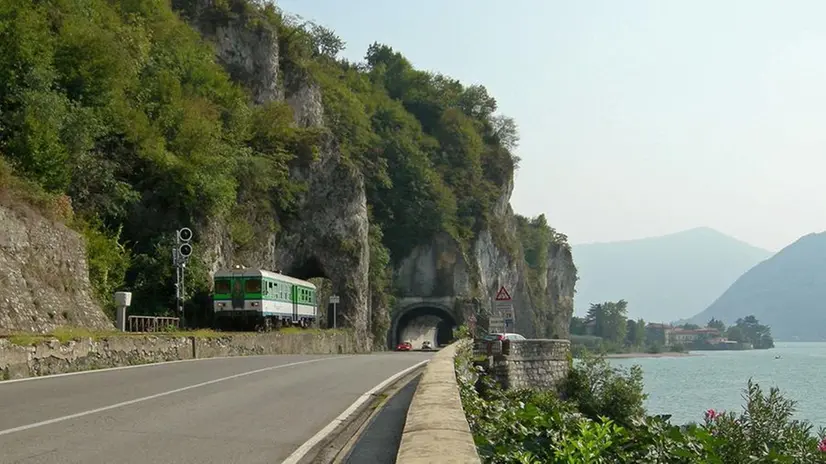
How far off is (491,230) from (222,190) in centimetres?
5723

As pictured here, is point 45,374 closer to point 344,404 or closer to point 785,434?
point 344,404

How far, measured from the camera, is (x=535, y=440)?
7336 mm

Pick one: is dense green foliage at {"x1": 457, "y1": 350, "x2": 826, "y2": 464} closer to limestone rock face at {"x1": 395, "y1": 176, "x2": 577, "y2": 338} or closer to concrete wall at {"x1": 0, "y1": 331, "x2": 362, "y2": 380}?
concrete wall at {"x1": 0, "y1": 331, "x2": 362, "y2": 380}

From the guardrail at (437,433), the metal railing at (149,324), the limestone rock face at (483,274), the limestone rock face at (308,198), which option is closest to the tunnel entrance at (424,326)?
Result: the limestone rock face at (483,274)

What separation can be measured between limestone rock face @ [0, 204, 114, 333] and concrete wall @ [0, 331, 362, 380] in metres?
4.37

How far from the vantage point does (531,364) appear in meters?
37.6

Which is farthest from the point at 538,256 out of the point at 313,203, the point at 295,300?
the point at 295,300

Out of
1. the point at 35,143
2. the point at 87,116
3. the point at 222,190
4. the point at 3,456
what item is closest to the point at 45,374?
the point at 3,456

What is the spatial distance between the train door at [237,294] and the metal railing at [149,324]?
3.19m

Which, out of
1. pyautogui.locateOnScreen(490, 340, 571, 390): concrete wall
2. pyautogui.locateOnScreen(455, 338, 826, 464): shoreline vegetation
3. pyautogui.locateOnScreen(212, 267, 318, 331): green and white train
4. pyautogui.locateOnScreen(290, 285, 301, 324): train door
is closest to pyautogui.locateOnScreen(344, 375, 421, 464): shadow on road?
pyautogui.locateOnScreen(455, 338, 826, 464): shoreline vegetation

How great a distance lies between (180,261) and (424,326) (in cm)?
7367

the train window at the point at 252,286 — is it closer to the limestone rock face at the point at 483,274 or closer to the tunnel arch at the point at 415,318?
the limestone rock face at the point at 483,274

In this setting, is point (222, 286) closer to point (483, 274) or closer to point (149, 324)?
point (149, 324)

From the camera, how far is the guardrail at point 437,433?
15.4 ft
